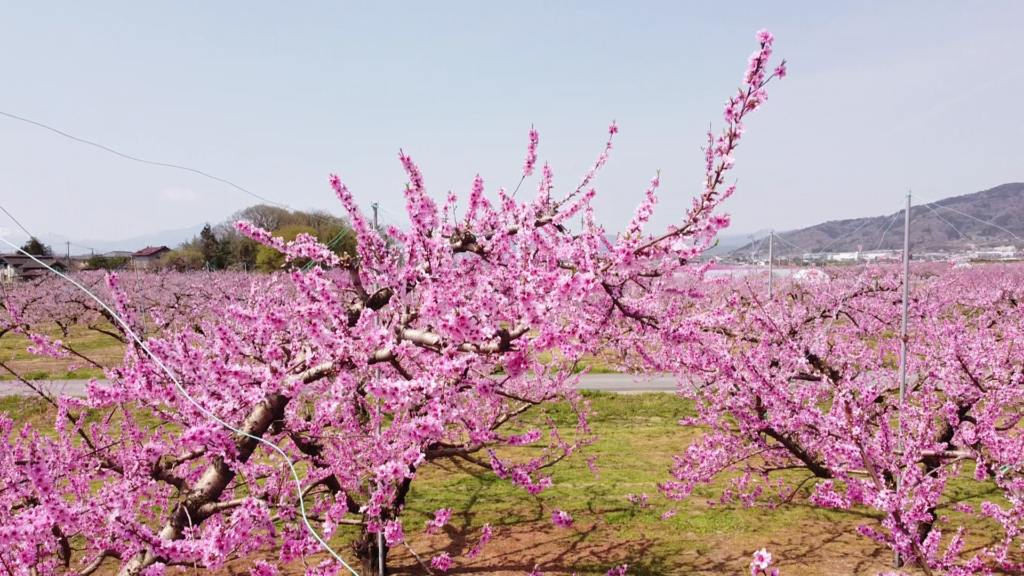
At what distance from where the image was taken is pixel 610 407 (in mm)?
15773

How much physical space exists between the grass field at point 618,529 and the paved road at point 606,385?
21.6 ft

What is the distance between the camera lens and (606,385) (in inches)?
717

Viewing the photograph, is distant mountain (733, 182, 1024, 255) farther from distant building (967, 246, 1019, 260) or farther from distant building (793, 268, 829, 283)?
distant building (793, 268, 829, 283)

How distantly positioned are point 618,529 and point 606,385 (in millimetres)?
10256

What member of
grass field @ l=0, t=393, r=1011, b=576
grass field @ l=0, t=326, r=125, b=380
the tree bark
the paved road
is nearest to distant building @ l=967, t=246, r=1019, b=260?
grass field @ l=0, t=393, r=1011, b=576

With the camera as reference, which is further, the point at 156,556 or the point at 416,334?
the point at 416,334

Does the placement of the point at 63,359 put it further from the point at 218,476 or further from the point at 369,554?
the point at 218,476

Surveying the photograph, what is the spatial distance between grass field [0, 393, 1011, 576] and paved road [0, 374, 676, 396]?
21.6 feet

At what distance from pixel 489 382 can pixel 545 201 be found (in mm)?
1934

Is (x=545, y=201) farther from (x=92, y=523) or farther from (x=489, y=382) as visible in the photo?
(x=92, y=523)

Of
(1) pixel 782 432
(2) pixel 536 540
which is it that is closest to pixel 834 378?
(1) pixel 782 432

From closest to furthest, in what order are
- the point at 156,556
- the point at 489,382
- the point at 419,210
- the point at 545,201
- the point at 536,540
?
the point at 156,556
the point at 489,382
the point at 419,210
the point at 545,201
the point at 536,540

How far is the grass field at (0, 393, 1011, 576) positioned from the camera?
7.03 meters

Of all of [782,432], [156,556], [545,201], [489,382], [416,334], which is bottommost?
[782,432]
